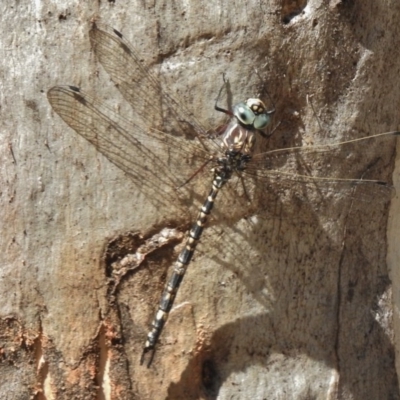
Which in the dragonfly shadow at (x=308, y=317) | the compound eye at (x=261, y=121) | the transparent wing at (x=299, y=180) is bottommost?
the dragonfly shadow at (x=308, y=317)

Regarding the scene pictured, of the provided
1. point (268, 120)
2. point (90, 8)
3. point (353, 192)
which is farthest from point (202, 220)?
point (90, 8)

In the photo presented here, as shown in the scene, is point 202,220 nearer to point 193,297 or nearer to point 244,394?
point 193,297

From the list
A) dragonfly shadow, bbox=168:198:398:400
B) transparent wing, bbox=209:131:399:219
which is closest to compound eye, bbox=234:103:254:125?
transparent wing, bbox=209:131:399:219

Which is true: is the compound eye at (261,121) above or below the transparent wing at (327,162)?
above

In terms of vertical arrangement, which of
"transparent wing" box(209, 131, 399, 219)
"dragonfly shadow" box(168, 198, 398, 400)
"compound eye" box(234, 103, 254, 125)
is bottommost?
"dragonfly shadow" box(168, 198, 398, 400)

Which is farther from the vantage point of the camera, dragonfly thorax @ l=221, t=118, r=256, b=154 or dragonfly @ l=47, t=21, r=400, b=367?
dragonfly thorax @ l=221, t=118, r=256, b=154

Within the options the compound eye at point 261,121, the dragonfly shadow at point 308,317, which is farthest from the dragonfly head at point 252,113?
the dragonfly shadow at point 308,317

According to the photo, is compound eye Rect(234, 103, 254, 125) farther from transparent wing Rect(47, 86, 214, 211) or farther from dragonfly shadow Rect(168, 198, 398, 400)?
dragonfly shadow Rect(168, 198, 398, 400)

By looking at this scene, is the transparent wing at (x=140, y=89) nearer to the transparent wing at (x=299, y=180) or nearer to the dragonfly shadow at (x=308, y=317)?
→ the transparent wing at (x=299, y=180)
